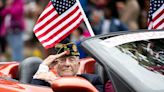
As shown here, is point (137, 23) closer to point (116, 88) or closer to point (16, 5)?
point (16, 5)

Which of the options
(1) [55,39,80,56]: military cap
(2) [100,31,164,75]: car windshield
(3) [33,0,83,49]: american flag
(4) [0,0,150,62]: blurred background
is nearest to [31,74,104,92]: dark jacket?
(1) [55,39,80,56]: military cap

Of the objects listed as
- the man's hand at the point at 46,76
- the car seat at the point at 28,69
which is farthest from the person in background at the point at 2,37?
the man's hand at the point at 46,76

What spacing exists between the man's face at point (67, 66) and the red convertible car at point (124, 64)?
1.59 feet

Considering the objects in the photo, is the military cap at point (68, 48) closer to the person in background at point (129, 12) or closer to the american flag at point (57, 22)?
the american flag at point (57, 22)

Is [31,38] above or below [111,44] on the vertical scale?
below

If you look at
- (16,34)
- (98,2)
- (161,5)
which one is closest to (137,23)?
(98,2)

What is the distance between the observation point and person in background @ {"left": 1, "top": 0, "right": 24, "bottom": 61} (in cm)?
1366

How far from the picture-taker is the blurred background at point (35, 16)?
13219 mm

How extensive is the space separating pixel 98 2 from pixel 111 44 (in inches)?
373

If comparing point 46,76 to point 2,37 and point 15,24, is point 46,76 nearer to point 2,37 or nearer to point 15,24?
point 15,24

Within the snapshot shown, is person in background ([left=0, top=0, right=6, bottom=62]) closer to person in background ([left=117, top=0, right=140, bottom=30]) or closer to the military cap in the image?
person in background ([left=117, top=0, right=140, bottom=30])

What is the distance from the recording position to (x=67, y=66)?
639cm

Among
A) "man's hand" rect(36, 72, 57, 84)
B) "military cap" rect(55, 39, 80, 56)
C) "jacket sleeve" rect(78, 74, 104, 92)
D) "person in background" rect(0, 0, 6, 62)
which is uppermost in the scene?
"military cap" rect(55, 39, 80, 56)

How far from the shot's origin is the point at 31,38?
51.6ft
